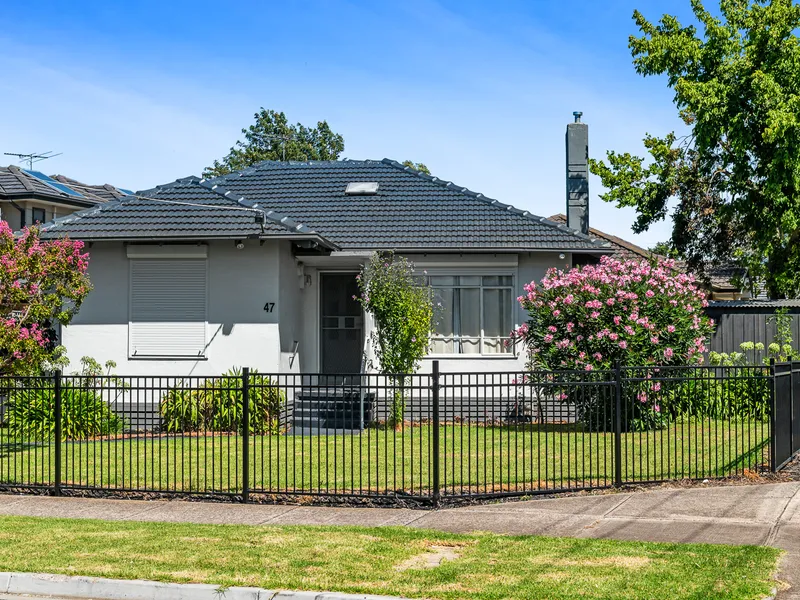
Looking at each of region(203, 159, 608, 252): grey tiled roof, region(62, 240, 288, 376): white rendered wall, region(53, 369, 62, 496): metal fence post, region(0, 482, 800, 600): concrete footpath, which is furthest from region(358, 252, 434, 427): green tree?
region(0, 482, 800, 600): concrete footpath

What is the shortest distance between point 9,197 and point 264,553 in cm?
2709

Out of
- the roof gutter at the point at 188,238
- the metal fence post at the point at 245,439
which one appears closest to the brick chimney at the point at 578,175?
the roof gutter at the point at 188,238

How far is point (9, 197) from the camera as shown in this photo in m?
33.2

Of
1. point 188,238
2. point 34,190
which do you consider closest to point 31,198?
point 34,190

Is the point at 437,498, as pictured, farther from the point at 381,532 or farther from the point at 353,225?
the point at 353,225

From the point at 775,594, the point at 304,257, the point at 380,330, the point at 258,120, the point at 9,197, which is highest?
the point at 258,120

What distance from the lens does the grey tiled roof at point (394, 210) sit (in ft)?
69.1

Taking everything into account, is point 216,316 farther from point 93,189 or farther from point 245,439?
point 93,189

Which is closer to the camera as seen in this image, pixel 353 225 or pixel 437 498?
pixel 437 498

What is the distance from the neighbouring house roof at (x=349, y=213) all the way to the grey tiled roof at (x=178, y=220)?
19 mm

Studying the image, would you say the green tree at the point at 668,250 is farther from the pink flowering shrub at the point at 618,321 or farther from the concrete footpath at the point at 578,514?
the concrete footpath at the point at 578,514

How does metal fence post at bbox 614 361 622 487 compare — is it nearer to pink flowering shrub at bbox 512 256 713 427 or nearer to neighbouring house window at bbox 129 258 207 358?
pink flowering shrub at bbox 512 256 713 427

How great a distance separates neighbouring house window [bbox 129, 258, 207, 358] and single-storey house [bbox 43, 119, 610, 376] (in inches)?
0.7

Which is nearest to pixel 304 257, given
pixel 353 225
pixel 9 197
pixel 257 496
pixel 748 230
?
pixel 353 225
